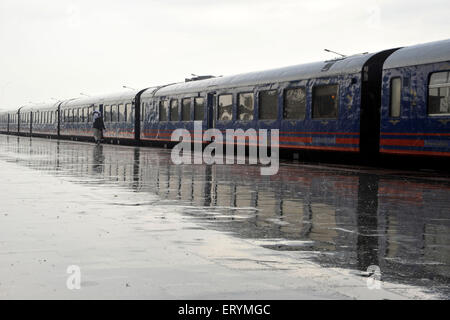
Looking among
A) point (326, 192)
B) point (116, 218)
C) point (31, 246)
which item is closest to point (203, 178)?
point (326, 192)

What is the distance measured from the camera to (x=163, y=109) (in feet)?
128

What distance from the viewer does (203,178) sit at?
680 inches

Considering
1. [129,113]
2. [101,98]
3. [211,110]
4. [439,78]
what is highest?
[101,98]

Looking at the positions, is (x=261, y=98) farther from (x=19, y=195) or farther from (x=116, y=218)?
(x=116, y=218)

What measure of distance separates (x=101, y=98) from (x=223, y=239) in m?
45.2

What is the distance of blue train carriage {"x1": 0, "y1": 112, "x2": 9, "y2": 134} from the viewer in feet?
329

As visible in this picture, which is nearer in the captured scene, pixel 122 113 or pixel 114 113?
pixel 122 113

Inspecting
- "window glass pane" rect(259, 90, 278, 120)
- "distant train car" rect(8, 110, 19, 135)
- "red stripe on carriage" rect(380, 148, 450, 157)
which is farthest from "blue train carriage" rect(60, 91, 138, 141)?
"distant train car" rect(8, 110, 19, 135)

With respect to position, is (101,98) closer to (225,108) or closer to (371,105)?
(225,108)

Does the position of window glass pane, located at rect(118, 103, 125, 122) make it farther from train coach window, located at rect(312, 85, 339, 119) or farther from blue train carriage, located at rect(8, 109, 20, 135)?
blue train carriage, located at rect(8, 109, 20, 135)

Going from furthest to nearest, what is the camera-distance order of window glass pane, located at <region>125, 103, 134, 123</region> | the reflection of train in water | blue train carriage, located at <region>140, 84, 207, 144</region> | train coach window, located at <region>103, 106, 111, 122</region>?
train coach window, located at <region>103, 106, 111, 122</region> → window glass pane, located at <region>125, 103, 134, 123</region> → blue train carriage, located at <region>140, 84, 207, 144</region> → the reflection of train in water

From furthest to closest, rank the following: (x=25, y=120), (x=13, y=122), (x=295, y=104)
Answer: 1. (x=13, y=122)
2. (x=25, y=120)
3. (x=295, y=104)

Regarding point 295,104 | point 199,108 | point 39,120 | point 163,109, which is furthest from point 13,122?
point 295,104

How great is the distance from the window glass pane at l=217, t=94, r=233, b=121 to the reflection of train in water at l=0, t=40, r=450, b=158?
4cm
